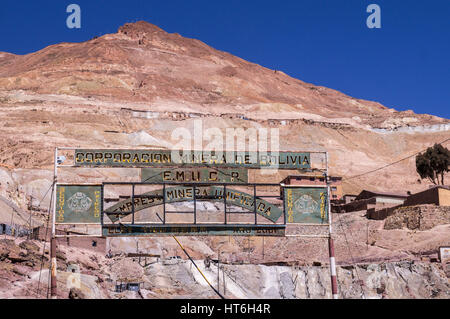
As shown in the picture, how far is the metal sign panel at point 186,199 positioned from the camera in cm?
2397

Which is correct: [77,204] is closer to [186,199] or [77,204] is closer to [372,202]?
[186,199]

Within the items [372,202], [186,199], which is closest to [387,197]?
[372,202]

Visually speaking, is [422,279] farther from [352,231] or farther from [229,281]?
[352,231]

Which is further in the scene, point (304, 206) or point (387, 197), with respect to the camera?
point (387, 197)

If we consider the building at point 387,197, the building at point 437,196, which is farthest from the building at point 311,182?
the building at point 437,196

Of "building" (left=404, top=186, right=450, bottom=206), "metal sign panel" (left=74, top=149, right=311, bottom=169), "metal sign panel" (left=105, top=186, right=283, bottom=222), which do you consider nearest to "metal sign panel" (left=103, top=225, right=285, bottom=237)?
"metal sign panel" (left=105, top=186, right=283, bottom=222)

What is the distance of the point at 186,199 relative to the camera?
24.2 meters

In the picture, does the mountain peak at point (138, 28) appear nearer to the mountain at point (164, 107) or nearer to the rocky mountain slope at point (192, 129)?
the rocky mountain slope at point (192, 129)

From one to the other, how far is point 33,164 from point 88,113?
3000cm

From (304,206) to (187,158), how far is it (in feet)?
15.9

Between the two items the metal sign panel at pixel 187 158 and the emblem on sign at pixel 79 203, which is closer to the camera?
the emblem on sign at pixel 79 203

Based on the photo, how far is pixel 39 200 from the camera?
57.7 m

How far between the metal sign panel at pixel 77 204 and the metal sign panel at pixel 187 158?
1.00m
